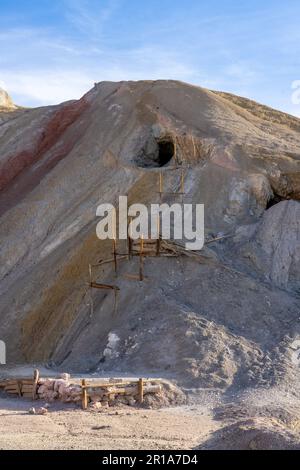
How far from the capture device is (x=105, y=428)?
1485 centimetres

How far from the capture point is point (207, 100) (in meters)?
31.4

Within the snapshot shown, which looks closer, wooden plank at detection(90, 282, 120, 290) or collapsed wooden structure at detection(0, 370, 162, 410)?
collapsed wooden structure at detection(0, 370, 162, 410)

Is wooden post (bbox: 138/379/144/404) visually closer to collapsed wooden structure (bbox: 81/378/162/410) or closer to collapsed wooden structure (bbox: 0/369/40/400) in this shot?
collapsed wooden structure (bbox: 81/378/162/410)

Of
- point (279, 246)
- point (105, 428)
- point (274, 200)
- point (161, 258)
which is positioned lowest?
point (105, 428)

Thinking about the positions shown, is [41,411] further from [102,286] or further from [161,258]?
[161,258]

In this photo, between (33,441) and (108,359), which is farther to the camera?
(108,359)

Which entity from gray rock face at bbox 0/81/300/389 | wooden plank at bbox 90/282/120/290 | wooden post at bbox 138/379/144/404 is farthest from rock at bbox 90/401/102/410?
wooden plank at bbox 90/282/120/290

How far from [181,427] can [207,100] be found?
62.1 ft

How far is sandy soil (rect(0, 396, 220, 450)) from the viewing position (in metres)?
13.3

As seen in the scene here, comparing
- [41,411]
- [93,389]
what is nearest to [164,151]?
[93,389]

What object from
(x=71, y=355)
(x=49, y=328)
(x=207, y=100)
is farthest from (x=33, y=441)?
(x=207, y=100)

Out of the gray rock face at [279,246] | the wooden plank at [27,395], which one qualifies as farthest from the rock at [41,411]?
the gray rock face at [279,246]

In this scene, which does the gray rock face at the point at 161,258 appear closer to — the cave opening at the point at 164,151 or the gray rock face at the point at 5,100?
the cave opening at the point at 164,151
